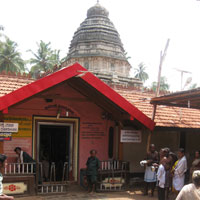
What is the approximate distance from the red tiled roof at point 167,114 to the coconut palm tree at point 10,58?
3159 centimetres

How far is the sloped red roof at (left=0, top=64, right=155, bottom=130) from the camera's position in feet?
24.6

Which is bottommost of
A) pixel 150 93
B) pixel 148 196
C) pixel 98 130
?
pixel 148 196

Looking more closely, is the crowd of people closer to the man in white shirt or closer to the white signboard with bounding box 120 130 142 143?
the white signboard with bounding box 120 130 142 143

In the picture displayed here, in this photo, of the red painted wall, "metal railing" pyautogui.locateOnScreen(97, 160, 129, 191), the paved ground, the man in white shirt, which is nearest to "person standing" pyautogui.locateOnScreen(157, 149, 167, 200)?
the paved ground

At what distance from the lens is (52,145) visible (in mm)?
10383

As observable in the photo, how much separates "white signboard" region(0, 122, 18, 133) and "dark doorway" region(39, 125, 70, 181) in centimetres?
144

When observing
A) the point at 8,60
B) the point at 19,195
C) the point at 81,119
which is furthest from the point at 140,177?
the point at 8,60

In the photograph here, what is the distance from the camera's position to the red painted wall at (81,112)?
9250 millimetres

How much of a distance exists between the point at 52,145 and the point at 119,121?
2.62m

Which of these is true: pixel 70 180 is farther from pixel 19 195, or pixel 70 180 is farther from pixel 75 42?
pixel 75 42

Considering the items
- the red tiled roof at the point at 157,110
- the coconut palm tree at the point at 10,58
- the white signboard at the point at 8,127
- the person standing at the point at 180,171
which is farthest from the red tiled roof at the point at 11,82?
the coconut palm tree at the point at 10,58

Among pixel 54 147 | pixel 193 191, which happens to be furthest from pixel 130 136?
pixel 193 191

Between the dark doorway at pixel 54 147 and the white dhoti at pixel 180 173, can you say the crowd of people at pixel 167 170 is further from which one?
the dark doorway at pixel 54 147

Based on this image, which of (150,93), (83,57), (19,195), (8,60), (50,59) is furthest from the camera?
(50,59)
